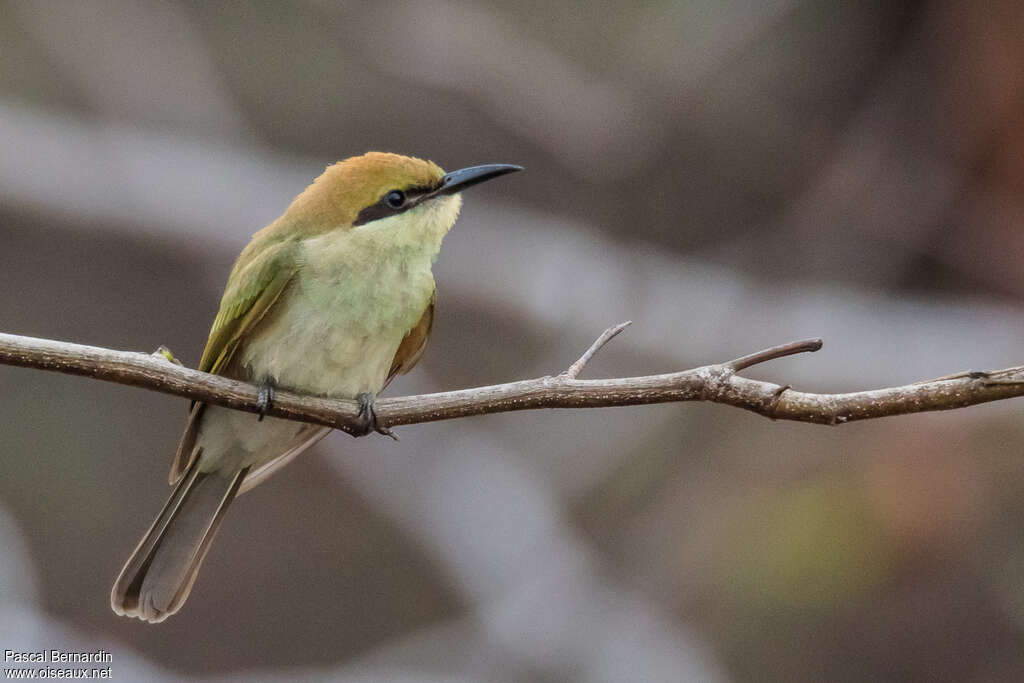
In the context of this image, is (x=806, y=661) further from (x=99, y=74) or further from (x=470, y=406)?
(x=99, y=74)

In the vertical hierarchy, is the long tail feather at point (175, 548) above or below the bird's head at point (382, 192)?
below

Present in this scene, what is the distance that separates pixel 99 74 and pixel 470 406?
4920 mm

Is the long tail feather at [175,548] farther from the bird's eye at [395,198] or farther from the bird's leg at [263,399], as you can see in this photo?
the bird's eye at [395,198]

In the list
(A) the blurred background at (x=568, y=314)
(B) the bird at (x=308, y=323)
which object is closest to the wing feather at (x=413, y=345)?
(B) the bird at (x=308, y=323)

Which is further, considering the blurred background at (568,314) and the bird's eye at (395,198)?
the blurred background at (568,314)

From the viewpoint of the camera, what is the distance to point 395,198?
90.7 inches

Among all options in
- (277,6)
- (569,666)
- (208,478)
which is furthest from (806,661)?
(277,6)

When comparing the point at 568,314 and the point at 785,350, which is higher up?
the point at 785,350

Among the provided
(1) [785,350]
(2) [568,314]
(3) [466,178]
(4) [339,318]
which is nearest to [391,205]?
(3) [466,178]

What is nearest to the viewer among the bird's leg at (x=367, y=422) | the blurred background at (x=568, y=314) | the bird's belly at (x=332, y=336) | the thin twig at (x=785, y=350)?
the thin twig at (x=785, y=350)

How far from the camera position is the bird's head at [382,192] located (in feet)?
7.51

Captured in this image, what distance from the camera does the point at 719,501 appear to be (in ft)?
16.0

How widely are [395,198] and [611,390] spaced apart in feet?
2.76

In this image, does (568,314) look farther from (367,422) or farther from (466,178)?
(367,422)
